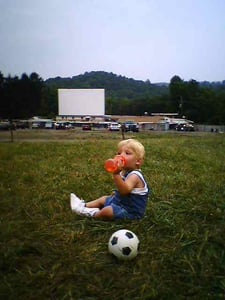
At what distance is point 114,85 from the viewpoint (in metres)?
68.1

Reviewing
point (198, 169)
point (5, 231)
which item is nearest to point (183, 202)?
point (5, 231)

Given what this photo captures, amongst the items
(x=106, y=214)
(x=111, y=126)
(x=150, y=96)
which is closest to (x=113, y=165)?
(x=106, y=214)

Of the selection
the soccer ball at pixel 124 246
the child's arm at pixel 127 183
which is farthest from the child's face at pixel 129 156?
the soccer ball at pixel 124 246

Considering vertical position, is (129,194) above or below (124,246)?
above

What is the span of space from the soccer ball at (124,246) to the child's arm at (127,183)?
605 mm

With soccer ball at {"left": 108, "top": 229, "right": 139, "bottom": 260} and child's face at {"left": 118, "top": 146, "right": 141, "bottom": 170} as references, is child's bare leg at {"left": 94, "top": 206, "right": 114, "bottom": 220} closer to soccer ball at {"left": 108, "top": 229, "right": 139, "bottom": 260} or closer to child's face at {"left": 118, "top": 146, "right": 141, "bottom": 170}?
child's face at {"left": 118, "top": 146, "right": 141, "bottom": 170}

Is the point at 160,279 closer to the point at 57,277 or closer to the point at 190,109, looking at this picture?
the point at 57,277

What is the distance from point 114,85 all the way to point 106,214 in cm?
6590

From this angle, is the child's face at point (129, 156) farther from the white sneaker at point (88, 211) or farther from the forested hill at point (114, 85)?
the forested hill at point (114, 85)

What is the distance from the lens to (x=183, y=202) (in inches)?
167

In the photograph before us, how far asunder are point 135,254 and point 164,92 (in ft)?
283

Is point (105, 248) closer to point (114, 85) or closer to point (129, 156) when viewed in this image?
point (129, 156)

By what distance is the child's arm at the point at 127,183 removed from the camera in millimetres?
3267

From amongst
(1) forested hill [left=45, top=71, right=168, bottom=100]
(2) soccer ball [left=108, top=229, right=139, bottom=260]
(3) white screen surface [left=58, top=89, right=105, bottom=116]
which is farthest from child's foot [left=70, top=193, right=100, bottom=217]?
(3) white screen surface [left=58, top=89, right=105, bottom=116]
